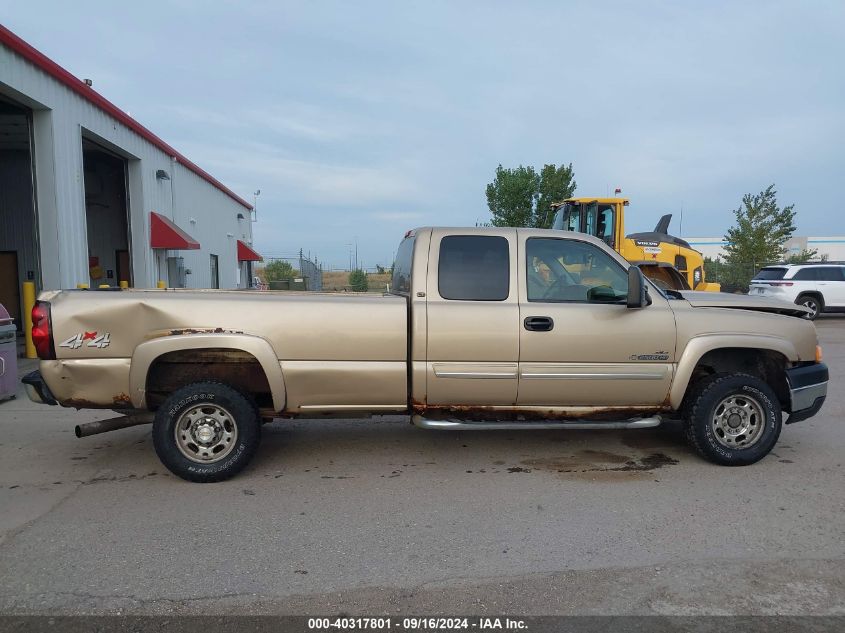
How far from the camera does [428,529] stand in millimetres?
3754

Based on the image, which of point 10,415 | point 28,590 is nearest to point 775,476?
point 28,590

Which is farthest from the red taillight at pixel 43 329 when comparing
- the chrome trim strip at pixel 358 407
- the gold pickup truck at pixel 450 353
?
the chrome trim strip at pixel 358 407

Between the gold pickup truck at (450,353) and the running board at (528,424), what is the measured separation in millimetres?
20

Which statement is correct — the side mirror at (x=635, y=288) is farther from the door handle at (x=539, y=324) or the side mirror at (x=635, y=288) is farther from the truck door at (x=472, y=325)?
the truck door at (x=472, y=325)

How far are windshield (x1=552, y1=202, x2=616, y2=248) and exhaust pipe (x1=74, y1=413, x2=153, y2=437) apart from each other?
8.85 metres

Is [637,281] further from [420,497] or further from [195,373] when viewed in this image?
[195,373]

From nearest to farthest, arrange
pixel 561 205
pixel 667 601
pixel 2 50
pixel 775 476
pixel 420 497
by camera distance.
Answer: pixel 667 601 < pixel 420 497 < pixel 775 476 < pixel 2 50 < pixel 561 205

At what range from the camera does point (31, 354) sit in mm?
10625

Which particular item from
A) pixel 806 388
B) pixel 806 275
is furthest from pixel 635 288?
pixel 806 275

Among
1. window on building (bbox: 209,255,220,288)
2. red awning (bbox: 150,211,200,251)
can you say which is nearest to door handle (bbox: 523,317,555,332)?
red awning (bbox: 150,211,200,251)

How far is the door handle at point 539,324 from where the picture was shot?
4.64m

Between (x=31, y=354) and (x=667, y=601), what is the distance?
11332 millimetres

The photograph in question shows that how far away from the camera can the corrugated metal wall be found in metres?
10.1

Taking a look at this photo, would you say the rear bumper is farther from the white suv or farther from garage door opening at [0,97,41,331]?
the white suv
